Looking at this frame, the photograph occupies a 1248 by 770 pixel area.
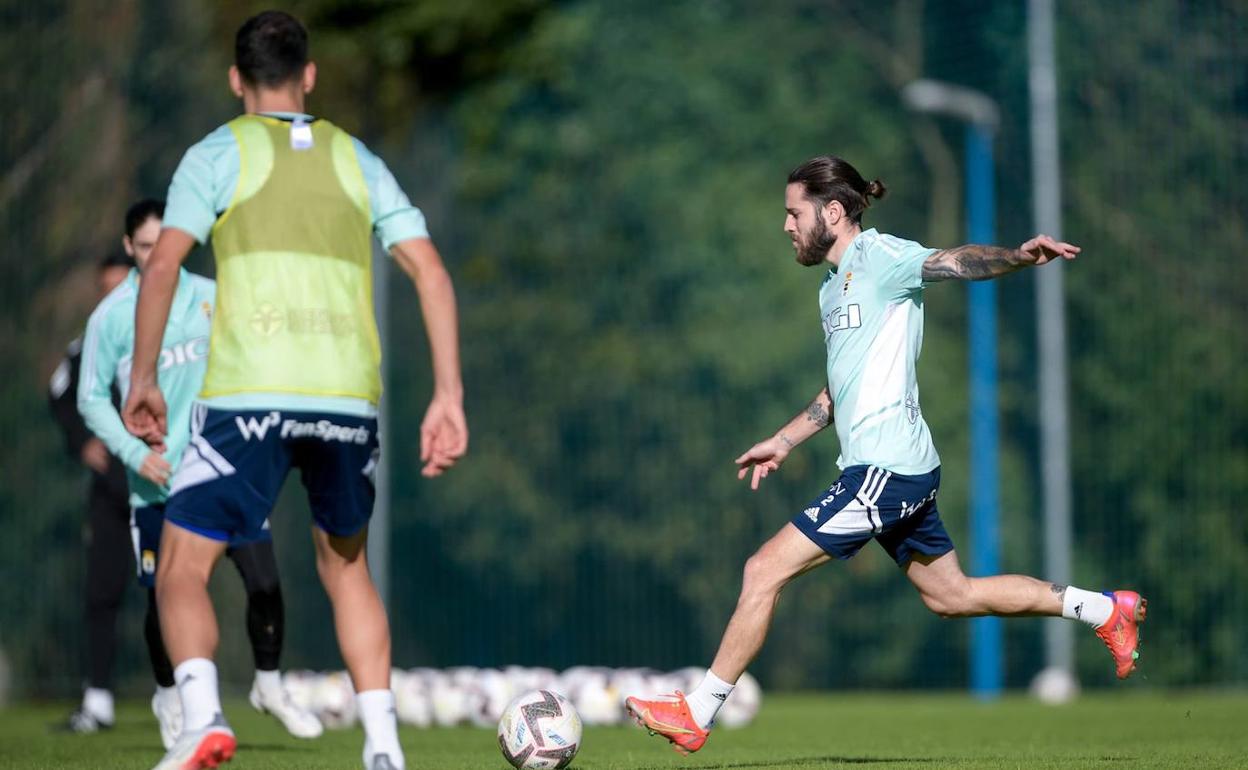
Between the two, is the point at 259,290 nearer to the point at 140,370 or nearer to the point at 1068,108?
the point at 140,370

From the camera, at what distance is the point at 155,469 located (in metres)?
8.34

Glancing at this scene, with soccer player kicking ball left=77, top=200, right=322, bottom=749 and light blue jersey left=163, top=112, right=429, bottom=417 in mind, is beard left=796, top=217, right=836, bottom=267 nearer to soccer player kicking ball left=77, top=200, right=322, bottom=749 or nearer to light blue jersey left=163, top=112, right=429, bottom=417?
light blue jersey left=163, top=112, right=429, bottom=417

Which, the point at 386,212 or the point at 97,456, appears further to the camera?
the point at 97,456

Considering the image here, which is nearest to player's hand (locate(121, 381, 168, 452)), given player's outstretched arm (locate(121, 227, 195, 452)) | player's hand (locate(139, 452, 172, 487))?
player's outstretched arm (locate(121, 227, 195, 452))

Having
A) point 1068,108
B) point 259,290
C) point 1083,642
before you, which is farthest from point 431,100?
point 259,290

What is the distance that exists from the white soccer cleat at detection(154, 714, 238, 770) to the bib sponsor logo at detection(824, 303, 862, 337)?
9.34 ft

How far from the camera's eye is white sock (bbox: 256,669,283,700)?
29.9ft

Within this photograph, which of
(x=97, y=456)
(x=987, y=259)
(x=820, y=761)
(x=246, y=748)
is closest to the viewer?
(x=987, y=259)

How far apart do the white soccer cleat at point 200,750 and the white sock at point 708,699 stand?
2.05 meters

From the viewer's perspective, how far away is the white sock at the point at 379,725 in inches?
223

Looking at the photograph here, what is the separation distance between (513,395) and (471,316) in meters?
0.93

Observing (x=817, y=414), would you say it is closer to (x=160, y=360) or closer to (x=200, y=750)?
(x=200, y=750)

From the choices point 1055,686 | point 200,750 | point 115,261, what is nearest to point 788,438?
point 200,750

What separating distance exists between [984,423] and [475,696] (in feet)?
23.3
